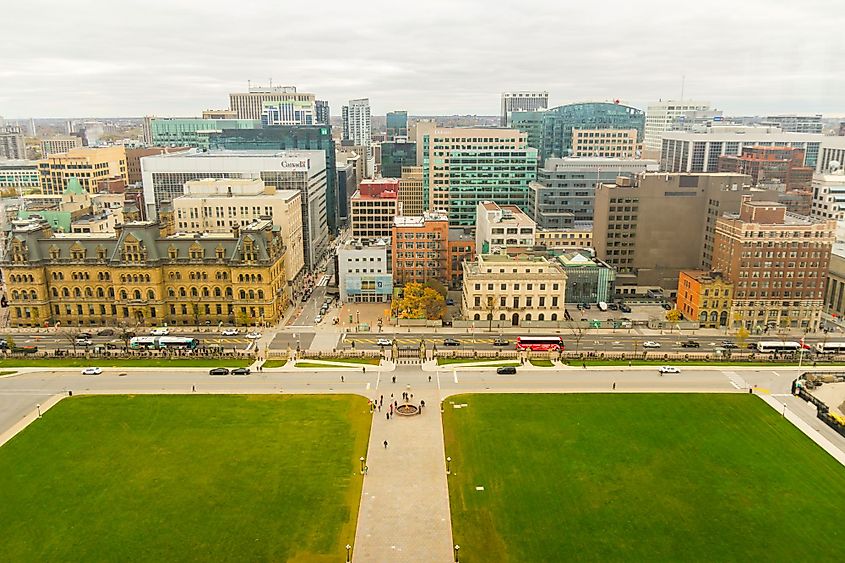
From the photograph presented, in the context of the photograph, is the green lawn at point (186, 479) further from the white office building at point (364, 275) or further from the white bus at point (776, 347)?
the white bus at point (776, 347)

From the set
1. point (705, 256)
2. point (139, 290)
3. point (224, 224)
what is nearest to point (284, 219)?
point (224, 224)

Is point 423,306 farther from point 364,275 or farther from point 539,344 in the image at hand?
point 539,344

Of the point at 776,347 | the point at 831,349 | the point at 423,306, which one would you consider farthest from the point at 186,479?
the point at 831,349

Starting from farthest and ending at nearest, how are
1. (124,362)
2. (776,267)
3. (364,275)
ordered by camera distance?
1. (364,275)
2. (776,267)
3. (124,362)

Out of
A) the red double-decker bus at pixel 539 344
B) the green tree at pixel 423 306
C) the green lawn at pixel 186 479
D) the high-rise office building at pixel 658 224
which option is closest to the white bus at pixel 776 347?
the high-rise office building at pixel 658 224

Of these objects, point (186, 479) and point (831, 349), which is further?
point (831, 349)

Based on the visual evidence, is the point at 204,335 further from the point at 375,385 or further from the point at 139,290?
the point at 375,385

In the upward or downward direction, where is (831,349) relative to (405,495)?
upward

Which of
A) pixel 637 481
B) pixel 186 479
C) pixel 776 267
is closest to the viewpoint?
pixel 186 479

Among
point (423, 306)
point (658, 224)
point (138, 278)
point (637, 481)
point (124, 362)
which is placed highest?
point (658, 224)
